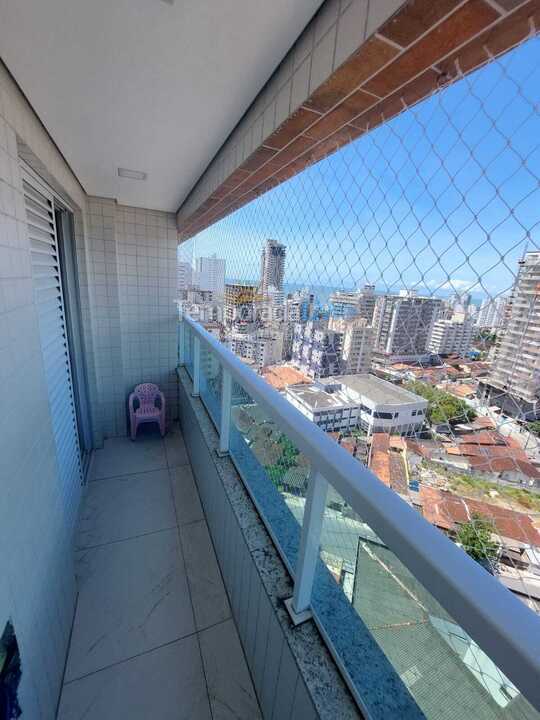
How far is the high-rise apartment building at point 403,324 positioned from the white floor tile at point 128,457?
2541mm

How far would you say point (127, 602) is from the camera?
1.58 metres

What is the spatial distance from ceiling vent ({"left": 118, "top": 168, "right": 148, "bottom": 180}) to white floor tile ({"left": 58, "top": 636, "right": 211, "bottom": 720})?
2.82m

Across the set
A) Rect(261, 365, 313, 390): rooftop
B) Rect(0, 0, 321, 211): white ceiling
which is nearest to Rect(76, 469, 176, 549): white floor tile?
Rect(261, 365, 313, 390): rooftop

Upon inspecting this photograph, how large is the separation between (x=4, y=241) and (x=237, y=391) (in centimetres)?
114

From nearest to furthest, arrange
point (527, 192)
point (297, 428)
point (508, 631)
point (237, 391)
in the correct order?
1. point (508, 631)
2. point (527, 192)
3. point (297, 428)
4. point (237, 391)

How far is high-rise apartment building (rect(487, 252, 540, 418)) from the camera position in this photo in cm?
57

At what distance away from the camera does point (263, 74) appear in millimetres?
1001

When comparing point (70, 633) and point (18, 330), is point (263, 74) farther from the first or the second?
point (70, 633)

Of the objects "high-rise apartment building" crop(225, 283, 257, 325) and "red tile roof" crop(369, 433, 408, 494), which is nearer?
"red tile roof" crop(369, 433, 408, 494)

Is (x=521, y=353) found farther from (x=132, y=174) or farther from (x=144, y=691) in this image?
(x=132, y=174)

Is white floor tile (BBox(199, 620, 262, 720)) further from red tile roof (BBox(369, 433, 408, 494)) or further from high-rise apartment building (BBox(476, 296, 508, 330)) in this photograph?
high-rise apartment building (BBox(476, 296, 508, 330))

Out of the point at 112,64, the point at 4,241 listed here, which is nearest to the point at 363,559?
the point at 4,241

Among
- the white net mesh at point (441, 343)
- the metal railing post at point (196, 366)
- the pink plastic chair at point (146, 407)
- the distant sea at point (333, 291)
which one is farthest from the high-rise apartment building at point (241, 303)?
the pink plastic chair at point (146, 407)

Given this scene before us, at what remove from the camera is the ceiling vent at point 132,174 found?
1.99 metres
